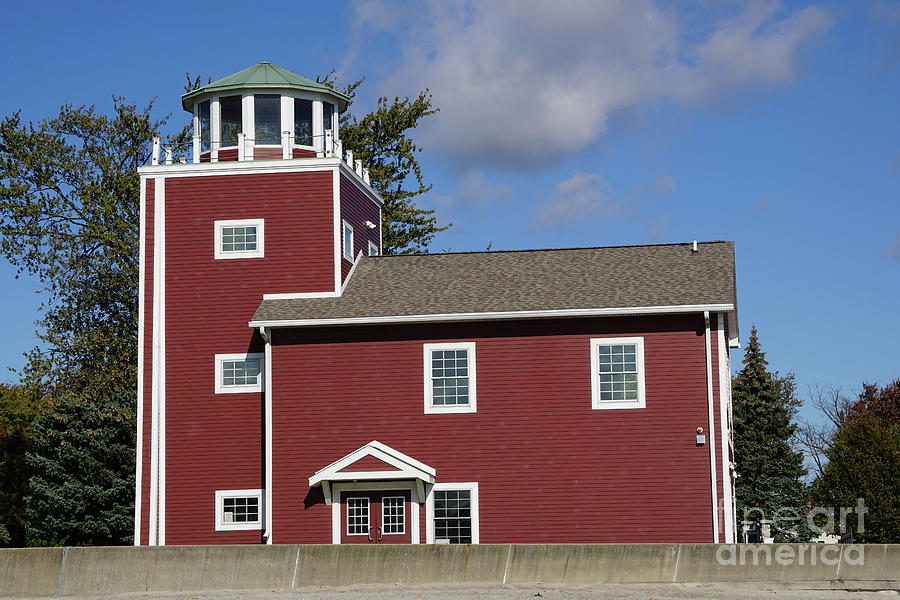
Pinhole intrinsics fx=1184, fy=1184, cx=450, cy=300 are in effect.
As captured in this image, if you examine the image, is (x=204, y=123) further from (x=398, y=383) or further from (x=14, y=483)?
(x=14, y=483)

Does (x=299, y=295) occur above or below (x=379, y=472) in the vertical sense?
above

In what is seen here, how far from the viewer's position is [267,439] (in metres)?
27.9

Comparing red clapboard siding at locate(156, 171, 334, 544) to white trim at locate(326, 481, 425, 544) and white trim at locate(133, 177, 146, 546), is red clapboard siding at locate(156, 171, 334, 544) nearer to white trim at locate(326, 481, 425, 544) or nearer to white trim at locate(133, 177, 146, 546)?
white trim at locate(133, 177, 146, 546)

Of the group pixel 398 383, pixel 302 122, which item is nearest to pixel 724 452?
pixel 398 383

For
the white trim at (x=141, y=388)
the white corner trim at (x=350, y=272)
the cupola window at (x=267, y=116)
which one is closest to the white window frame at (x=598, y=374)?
the white corner trim at (x=350, y=272)

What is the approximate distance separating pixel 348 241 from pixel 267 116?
4009 mm

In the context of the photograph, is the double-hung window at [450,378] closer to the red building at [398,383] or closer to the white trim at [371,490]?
the red building at [398,383]

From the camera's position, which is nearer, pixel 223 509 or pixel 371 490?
pixel 371 490

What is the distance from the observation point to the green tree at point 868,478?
3800 centimetres

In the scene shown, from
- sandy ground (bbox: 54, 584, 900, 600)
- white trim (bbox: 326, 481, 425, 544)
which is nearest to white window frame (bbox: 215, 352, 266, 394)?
white trim (bbox: 326, 481, 425, 544)

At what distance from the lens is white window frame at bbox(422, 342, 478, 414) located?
27.6 meters

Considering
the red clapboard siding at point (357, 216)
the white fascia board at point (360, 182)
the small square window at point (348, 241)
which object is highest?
the white fascia board at point (360, 182)

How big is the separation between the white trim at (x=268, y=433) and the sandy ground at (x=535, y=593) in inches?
259

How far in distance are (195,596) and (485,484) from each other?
8.43m
